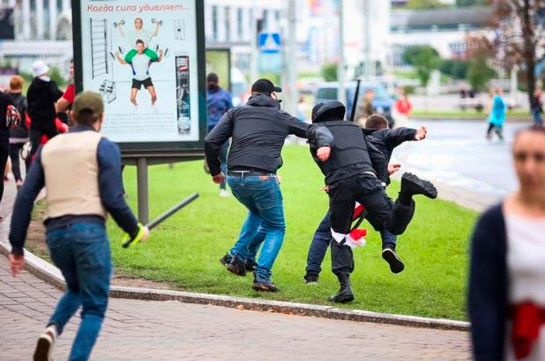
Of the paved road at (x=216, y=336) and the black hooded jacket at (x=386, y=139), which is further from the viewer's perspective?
the black hooded jacket at (x=386, y=139)

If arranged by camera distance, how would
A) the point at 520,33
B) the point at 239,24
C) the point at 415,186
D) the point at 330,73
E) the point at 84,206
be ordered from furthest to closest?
the point at 239,24 → the point at 330,73 → the point at 520,33 → the point at 415,186 → the point at 84,206

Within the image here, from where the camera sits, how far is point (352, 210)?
11141 mm

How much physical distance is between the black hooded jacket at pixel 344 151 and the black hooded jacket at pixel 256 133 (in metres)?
0.29

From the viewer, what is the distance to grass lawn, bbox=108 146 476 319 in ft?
37.5

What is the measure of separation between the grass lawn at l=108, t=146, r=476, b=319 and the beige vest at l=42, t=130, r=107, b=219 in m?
3.98

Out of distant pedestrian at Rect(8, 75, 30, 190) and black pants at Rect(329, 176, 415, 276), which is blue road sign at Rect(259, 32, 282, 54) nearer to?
distant pedestrian at Rect(8, 75, 30, 190)

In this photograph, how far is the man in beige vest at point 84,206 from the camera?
7.30 m

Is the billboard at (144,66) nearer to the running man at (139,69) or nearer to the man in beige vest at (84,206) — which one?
the running man at (139,69)

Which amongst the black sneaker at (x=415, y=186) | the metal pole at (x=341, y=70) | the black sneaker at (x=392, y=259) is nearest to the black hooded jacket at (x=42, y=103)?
the black sneaker at (x=392, y=259)

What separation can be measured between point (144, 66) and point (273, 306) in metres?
4.87

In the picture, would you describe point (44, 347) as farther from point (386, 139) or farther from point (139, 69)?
point (139, 69)

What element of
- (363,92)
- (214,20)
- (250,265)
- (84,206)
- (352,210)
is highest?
→ (214,20)

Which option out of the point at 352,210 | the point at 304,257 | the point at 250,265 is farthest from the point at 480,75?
the point at 352,210

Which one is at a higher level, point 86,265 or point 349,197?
point 86,265
